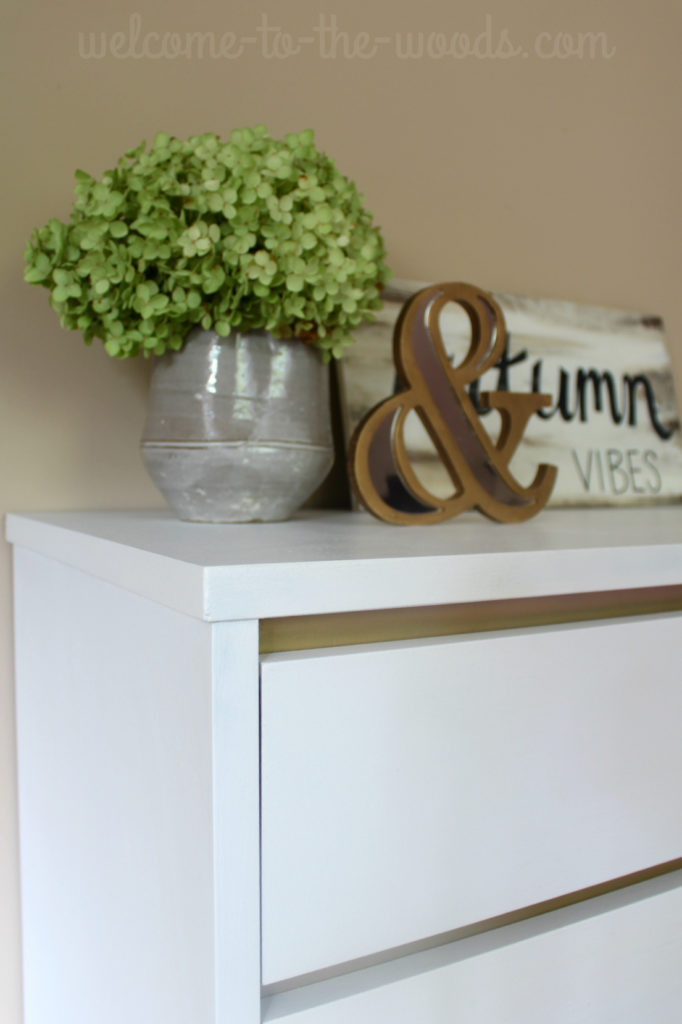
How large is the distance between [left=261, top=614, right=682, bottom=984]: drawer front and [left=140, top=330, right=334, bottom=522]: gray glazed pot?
254 millimetres

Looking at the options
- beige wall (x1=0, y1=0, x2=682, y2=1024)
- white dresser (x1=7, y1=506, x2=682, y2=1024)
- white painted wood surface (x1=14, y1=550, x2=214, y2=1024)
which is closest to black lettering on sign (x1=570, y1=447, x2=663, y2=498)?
beige wall (x1=0, y1=0, x2=682, y2=1024)

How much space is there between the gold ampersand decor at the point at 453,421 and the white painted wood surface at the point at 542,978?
1.12ft

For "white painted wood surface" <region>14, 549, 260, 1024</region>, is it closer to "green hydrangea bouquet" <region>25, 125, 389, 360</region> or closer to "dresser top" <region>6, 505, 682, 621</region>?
"dresser top" <region>6, 505, 682, 621</region>

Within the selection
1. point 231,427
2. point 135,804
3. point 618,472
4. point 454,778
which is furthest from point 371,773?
point 618,472

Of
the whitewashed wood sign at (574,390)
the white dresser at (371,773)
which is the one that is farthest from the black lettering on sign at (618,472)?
the white dresser at (371,773)

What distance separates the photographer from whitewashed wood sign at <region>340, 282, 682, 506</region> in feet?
3.09

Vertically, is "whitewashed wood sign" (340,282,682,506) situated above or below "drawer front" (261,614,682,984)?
above

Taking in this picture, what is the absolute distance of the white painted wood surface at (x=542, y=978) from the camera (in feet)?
1.60

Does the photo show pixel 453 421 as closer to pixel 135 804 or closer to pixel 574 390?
pixel 574 390

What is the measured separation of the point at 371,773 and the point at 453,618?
0.12 m

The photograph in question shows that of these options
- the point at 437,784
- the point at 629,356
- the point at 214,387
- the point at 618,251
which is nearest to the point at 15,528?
the point at 214,387

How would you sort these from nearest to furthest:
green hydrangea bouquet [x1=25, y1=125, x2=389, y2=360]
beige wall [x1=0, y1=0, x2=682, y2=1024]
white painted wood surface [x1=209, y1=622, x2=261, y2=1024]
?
white painted wood surface [x1=209, y1=622, x2=261, y2=1024], green hydrangea bouquet [x1=25, y1=125, x2=389, y2=360], beige wall [x1=0, y1=0, x2=682, y2=1024]

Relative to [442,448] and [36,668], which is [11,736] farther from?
[442,448]

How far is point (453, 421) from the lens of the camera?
0.81 meters
